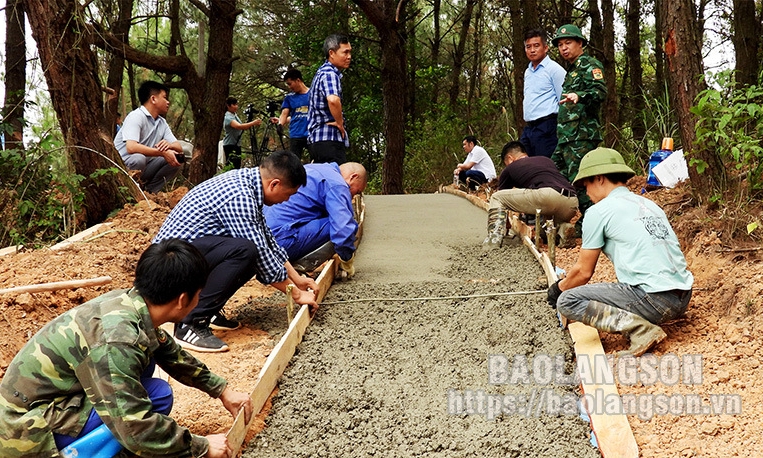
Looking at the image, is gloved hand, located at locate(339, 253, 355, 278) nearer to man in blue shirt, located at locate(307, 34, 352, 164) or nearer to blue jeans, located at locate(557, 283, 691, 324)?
man in blue shirt, located at locate(307, 34, 352, 164)

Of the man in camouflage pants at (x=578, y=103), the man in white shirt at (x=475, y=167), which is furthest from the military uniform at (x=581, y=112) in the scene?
the man in white shirt at (x=475, y=167)

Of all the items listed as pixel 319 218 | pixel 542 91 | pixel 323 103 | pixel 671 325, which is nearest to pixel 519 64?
pixel 542 91

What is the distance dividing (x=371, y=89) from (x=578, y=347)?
12.7 metres

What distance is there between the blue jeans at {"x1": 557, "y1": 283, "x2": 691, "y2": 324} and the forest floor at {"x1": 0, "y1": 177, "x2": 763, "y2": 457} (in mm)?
151

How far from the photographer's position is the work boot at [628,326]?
2852 mm

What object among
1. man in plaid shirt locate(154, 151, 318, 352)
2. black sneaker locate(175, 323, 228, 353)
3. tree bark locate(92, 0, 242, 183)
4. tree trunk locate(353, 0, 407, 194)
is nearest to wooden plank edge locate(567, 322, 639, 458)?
man in plaid shirt locate(154, 151, 318, 352)

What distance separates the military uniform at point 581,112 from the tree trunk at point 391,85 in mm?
6812

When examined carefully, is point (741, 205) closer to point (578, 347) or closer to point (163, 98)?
point (578, 347)

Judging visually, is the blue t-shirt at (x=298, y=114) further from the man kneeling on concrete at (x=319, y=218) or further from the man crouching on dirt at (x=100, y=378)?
the man crouching on dirt at (x=100, y=378)

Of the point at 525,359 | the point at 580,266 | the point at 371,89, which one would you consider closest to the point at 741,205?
the point at 580,266

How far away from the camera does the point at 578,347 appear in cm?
297

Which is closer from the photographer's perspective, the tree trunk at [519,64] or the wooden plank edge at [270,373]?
the wooden plank edge at [270,373]

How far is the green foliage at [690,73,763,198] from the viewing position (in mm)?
3551

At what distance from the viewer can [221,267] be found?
338 cm
